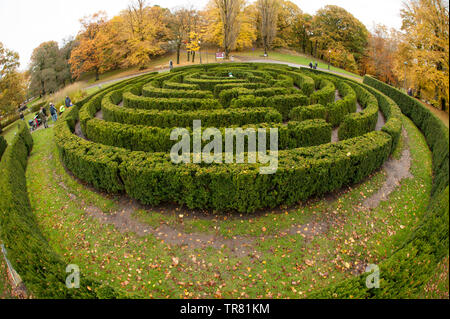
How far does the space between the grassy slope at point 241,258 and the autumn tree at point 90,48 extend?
40327 millimetres

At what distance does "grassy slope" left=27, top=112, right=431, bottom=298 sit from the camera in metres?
7.19

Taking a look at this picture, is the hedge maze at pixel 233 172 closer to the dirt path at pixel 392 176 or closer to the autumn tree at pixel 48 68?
the dirt path at pixel 392 176

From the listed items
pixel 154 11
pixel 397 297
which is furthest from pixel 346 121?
pixel 154 11

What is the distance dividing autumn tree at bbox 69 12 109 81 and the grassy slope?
40327mm

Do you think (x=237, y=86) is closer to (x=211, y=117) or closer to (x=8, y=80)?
(x=211, y=117)

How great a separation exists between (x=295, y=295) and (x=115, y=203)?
303 inches

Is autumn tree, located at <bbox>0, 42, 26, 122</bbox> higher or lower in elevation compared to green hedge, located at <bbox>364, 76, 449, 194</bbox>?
higher

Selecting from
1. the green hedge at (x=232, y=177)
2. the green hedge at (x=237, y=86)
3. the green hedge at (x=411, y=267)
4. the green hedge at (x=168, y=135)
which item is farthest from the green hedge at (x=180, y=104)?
the green hedge at (x=411, y=267)

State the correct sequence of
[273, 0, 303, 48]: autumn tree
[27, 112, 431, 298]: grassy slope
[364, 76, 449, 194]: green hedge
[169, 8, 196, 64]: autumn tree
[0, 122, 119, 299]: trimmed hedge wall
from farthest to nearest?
[273, 0, 303, 48]: autumn tree → [169, 8, 196, 64]: autumn tree → [364, 76, 449, 194]: green hedge → [27, 112, 431, 298]: grassy slope → [0, 122, 119, 299]: trimmed hedge wall

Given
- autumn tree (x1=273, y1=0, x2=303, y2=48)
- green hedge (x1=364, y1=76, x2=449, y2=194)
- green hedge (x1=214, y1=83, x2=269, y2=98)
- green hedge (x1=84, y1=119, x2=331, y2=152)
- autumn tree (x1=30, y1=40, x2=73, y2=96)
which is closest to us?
green hedge (x1=364, y1=76, x2=449, y2=194)

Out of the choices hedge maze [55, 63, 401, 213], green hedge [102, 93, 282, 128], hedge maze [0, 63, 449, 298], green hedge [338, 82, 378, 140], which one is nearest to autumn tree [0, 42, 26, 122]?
hedge maze [0, 63, 449, 298]

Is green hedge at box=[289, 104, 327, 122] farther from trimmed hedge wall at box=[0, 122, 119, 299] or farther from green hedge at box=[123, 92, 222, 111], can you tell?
trimmed hedge wall at box=[0, 122, 119, 299]

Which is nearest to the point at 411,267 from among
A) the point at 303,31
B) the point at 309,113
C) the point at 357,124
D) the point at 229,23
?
the point at 357,124
